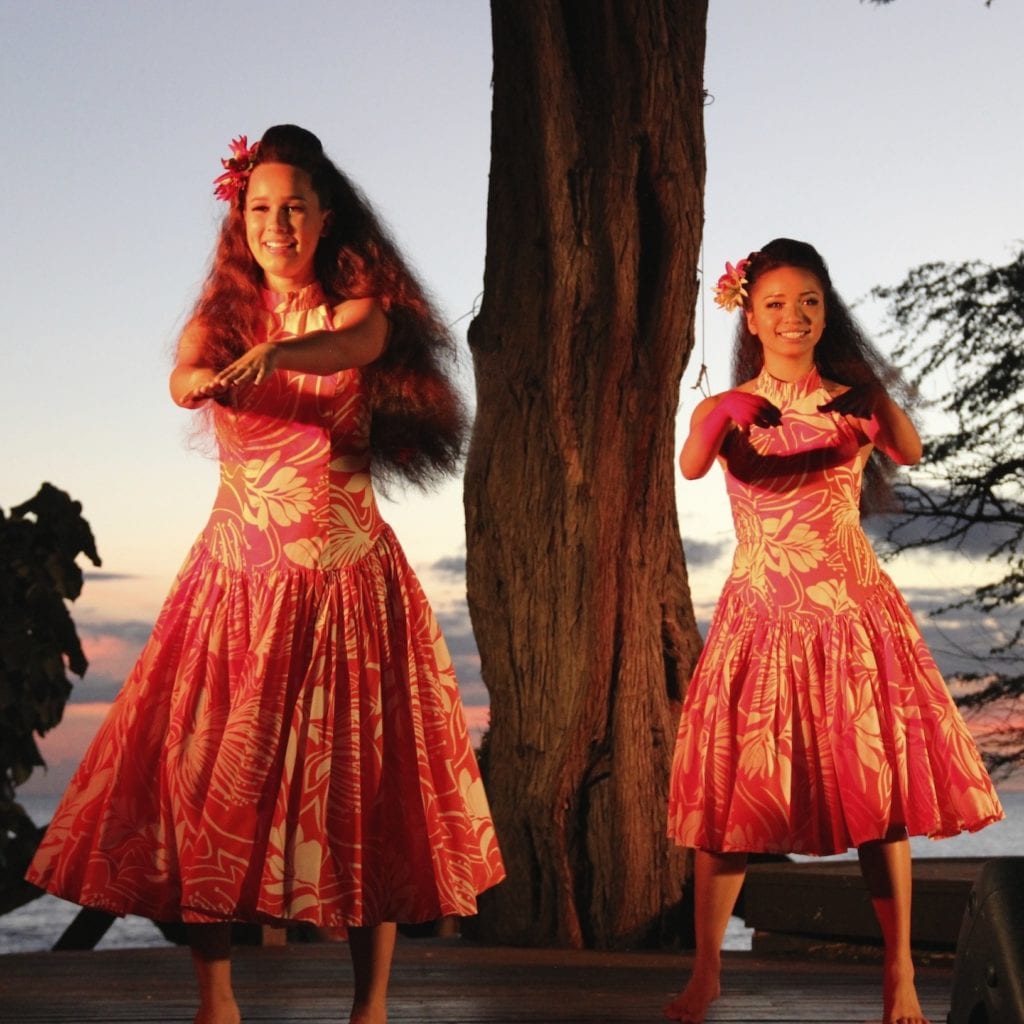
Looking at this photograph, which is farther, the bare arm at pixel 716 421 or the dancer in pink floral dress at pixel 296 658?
the bare arm at pixel 716 421

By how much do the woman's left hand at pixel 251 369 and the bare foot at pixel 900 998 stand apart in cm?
173

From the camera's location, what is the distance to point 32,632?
512cm

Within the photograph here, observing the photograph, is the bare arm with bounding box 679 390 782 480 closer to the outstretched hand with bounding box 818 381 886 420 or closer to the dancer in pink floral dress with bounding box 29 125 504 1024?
the outstretched hand with bounding box 818 381 886 420

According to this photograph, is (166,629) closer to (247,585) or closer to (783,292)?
(247,585)

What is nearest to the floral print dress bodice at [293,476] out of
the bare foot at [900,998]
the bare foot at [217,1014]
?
the bare foot at [217,1014]

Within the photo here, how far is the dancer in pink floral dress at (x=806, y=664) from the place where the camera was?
341 centimetres

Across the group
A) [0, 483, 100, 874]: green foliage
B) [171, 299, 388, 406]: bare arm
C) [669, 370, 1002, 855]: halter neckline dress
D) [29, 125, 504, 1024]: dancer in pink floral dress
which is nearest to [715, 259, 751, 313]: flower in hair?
[669, 370, 1002, 855]: halter neckline dress

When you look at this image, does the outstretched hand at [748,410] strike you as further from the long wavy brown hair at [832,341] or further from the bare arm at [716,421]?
the long wavy brown hair at [832,341]

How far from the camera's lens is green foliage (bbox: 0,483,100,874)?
511cm

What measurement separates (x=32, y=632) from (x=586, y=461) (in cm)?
181

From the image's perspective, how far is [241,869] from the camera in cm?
268

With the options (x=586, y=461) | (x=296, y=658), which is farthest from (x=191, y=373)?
(x=586, y=461)

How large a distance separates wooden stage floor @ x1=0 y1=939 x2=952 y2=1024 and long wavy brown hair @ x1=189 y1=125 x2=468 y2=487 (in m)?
1.13

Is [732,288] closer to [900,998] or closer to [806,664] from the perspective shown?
[806,664]
